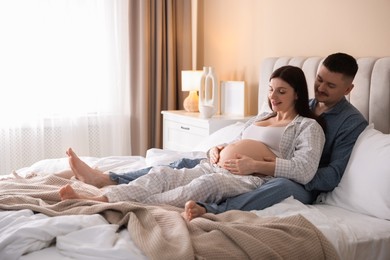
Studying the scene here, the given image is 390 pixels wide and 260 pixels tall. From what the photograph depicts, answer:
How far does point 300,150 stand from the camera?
2344 millimetres

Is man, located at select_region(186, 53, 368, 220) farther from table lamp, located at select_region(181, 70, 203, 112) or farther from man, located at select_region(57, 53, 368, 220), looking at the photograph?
table lamp, located at select_region(181, 70, 203, 112)

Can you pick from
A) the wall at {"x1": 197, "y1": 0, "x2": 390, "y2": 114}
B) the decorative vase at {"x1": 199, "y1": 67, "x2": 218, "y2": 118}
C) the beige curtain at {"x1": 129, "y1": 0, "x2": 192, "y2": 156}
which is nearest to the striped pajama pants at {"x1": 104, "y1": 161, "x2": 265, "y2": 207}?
the wall at {"x1": 197, "y1": 0, "x2": 390, "y2": 114}

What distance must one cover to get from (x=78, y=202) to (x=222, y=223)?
0.55 meters

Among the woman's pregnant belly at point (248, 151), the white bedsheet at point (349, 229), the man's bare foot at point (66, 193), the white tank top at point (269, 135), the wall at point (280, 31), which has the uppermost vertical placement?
the wall at point (280, 31)

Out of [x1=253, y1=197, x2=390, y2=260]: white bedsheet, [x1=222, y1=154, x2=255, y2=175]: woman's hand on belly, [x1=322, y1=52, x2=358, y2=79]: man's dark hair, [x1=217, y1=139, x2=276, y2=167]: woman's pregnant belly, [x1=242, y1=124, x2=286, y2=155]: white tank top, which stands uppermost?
[x1=322, y1=52, x2=358, y2=79]: man's dark hair

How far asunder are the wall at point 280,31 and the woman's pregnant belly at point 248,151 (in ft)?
3.10

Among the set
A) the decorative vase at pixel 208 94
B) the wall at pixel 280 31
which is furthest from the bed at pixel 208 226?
the decorative vase at pixel 208 94

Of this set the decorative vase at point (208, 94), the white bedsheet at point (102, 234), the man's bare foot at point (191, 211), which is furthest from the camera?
the decorative vase at point (208, 94)

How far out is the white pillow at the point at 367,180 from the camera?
6.97 feet

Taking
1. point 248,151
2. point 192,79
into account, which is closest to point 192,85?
point 192,79

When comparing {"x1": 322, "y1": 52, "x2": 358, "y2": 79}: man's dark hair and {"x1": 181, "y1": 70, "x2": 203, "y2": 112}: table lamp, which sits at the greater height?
{"x1": 322, "y1": 52, "x2": 358, "y2": 79}: man's dark hair

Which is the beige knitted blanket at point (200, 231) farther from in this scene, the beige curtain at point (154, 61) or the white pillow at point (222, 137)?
the beige curtain at point (154, 61)

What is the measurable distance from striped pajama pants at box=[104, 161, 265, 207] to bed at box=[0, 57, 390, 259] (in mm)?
84

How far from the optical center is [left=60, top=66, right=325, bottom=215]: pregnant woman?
213 cm
